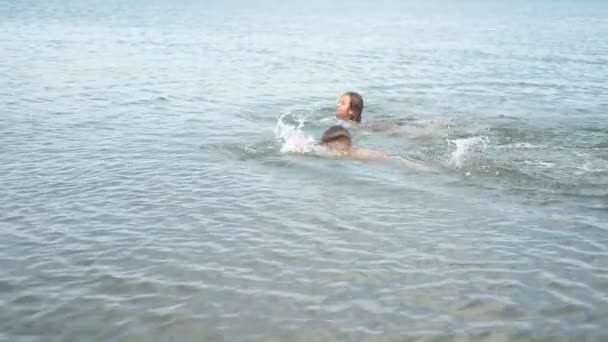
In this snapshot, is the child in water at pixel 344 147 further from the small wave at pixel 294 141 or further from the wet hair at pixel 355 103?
the wet hair at pixel 355 103

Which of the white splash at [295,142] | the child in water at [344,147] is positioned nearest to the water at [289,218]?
the white splash at [295,142]

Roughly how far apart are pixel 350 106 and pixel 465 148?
2958 millimetres

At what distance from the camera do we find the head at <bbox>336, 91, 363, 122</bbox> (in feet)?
50.5

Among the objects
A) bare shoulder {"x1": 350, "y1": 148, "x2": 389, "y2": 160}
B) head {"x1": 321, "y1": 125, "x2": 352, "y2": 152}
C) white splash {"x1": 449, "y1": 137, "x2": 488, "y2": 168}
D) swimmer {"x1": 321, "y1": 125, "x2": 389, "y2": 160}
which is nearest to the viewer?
white splash {"x1": 449, "y1": 137, "x2": 488, "y2": 168}

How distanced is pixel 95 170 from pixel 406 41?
123 feet

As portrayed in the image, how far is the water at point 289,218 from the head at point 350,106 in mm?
332

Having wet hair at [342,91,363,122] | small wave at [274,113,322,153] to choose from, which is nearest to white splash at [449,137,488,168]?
wet hair at [342,91,363,122]

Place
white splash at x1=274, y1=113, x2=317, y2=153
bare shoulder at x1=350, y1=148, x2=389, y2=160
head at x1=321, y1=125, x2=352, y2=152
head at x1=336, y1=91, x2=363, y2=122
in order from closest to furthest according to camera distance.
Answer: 1. bare shoulder at x1=350, y1=148, x2=389, y2=160
2. head at x1=321, y1=125, x2=352, y2=152
3. white splash at x1=274, y1=113, x2=317, y2=153
4. head at x1=336, y1=91, x2=363, y2=122

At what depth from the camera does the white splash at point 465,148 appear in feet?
42.3

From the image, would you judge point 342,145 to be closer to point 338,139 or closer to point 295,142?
point 338,139

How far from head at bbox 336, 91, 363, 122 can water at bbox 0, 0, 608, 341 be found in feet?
1.09

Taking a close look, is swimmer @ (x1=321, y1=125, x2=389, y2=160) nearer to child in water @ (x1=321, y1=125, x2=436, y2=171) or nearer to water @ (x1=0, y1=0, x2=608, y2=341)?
child in water @ (x1=321, y1=125, x2=436, y2=171)

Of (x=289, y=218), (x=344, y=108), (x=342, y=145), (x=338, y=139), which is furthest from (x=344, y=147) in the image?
(x=289, y=218)

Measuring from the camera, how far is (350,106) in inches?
611
